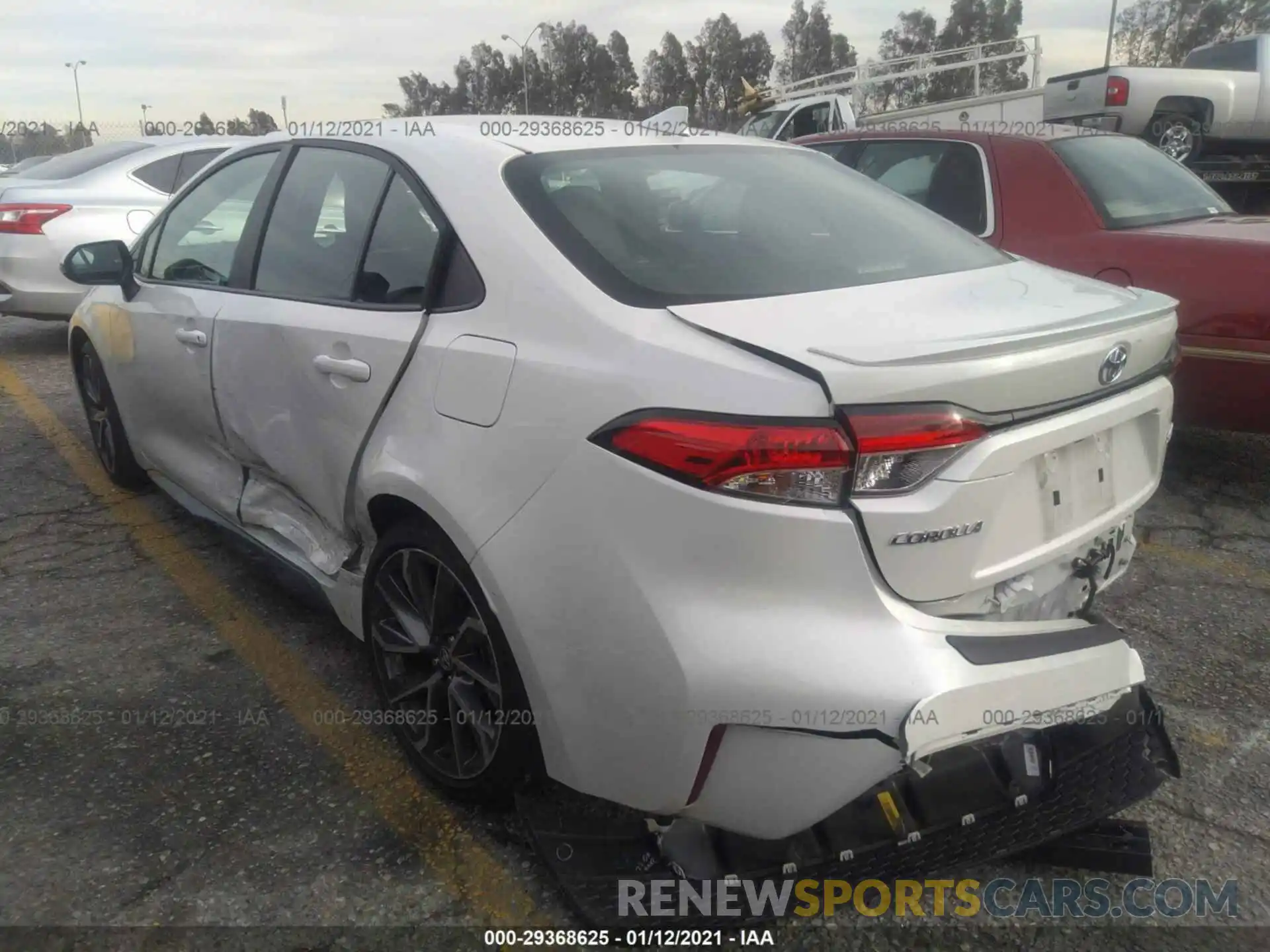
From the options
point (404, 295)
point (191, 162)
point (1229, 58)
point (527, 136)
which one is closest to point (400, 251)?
point (404, 295)

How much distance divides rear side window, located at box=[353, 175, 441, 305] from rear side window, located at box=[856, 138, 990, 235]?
9.28 feet

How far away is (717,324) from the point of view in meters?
1.85

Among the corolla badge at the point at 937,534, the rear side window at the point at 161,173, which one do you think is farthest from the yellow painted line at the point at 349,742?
the rear side window at the point at 161,173

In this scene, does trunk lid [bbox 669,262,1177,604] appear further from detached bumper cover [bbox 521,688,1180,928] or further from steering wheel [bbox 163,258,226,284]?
→ steering wheel [bbox 163,258,226,284]

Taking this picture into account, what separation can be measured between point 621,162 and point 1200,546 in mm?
2812

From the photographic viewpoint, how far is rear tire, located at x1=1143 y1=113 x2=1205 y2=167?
491 inches

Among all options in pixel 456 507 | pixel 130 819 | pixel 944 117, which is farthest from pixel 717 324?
pixel 944 117

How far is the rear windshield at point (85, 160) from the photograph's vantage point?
7691 mm

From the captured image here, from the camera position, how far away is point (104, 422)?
4.50 metres

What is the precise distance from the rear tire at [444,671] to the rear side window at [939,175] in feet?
10.7

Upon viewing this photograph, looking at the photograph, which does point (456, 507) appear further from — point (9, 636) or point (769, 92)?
point (769, 92)

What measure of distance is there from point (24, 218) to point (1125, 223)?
6924mm

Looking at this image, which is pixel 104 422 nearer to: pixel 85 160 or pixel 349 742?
pixel 349 742

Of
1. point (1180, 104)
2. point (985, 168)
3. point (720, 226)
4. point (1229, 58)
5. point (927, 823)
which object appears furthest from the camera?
point (1229, 58)
